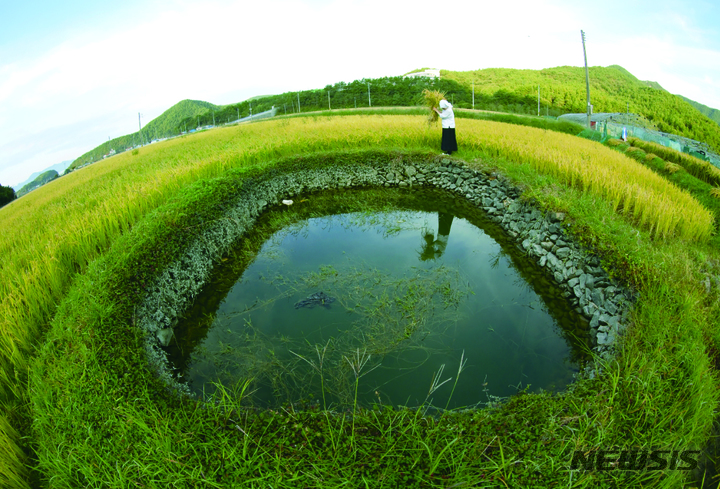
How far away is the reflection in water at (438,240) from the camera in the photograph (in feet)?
16.3

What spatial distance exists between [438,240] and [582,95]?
54.9 metres

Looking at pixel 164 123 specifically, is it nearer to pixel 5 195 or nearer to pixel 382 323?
pixel 5 195

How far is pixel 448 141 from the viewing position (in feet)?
27.0

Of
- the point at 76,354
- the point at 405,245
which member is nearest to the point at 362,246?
the point at 405,245

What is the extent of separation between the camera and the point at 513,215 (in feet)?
19.2

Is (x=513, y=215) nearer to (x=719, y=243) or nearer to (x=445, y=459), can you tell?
(x=719, y=243)

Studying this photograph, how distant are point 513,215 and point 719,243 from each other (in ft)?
8.36

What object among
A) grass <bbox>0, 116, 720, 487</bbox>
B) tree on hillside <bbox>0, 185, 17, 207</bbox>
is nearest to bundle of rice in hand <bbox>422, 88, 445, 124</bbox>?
grass <bbox>0, 116, 720, 487</bbox>

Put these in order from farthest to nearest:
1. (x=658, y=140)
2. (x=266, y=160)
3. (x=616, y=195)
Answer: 1. (x=658, y=140)
2. (x=266, y=160)
3. (x=616, y=195)

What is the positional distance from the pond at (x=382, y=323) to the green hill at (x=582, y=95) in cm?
3087

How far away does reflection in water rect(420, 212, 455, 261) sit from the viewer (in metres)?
4.98

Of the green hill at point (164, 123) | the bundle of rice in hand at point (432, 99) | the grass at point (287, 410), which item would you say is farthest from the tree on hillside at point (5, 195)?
the green hill at point (164, 123)

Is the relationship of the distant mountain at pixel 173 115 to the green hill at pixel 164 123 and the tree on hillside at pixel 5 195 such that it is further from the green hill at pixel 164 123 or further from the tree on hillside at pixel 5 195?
the tree on hillside at pixel 5 195

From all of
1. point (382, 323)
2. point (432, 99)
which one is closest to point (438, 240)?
point (382, 323)
